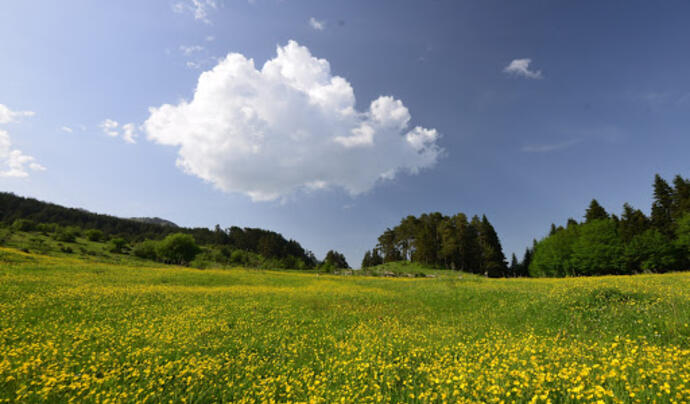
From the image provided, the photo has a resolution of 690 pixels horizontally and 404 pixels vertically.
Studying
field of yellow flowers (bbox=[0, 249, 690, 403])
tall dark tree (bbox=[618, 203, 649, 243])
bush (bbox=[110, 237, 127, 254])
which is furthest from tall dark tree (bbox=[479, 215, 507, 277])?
bush (bbox=[110, 237, 127, 254])

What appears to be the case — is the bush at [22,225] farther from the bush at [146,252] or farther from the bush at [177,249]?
the bush at [177,249]

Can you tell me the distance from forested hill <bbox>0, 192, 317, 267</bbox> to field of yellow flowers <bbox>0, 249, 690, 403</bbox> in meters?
114

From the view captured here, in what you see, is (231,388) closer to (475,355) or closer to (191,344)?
(191,344)

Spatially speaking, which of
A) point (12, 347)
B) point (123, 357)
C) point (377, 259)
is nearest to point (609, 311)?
point (123, 357)

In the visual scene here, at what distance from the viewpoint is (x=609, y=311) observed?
37.6ft

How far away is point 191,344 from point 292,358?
3879mm

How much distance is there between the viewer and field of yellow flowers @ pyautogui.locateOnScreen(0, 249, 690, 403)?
17.4ft

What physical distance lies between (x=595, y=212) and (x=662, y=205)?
448 inches

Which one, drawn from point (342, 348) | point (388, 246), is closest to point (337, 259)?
point (388, 246)

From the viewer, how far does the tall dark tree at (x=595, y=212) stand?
67.8m

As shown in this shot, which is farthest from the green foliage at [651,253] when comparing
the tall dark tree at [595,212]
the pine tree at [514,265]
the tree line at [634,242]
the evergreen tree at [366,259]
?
the evergreen tree at [366,259]

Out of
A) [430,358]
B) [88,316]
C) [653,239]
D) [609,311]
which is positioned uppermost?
[653,239]

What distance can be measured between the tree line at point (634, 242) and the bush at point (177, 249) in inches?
3881

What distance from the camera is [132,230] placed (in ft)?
545
